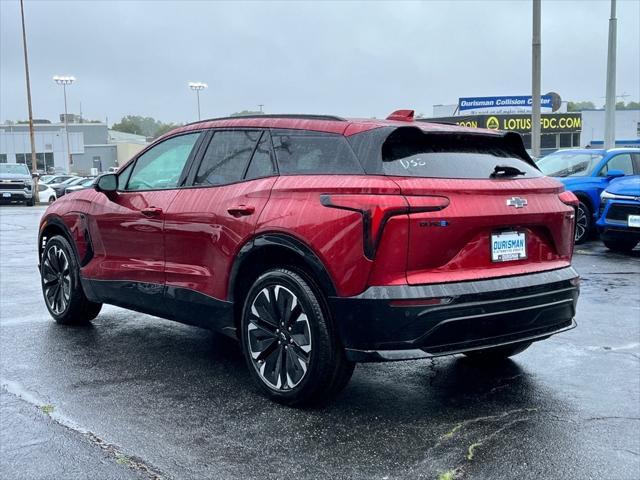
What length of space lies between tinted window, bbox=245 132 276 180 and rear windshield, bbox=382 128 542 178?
2.76 feet

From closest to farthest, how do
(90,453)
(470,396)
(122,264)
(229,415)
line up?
(90,453), (229,415), (470,396), (122,264)

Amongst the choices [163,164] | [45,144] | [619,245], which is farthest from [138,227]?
[45,144]

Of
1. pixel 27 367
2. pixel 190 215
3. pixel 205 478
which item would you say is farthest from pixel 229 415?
pixel 27 367

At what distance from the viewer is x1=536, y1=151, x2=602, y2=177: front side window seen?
1352cm

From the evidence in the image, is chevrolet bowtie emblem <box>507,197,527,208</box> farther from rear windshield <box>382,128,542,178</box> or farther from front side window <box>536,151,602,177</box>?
front side window <box>536,151,602,177</box>

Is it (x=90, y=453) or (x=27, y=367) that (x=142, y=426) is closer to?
(x=90, y=453)

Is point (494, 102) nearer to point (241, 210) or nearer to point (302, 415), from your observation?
point (241, 210)

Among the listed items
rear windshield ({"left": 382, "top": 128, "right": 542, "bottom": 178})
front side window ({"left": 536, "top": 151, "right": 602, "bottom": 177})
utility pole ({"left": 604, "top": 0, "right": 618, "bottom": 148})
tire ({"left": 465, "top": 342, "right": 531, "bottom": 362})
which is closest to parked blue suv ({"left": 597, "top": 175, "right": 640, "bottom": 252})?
front side window ({"left": 536, "top": 151, "right": 602, "bottom": 177})

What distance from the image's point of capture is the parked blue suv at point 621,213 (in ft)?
36.3

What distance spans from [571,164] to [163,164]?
10246 mm

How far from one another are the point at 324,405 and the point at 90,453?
1357 millimetres

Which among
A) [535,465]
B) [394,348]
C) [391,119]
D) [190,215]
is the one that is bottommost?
[535,465]

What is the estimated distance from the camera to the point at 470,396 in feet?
15.0

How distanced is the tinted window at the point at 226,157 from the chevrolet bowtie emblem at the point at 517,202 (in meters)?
1.68
